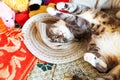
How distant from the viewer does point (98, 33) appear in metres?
1.35

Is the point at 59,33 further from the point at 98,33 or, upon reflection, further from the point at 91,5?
the point at 91,5

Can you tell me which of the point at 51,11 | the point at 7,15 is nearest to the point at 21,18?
the point at 7,15

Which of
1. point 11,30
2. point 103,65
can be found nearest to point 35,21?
point 11,30

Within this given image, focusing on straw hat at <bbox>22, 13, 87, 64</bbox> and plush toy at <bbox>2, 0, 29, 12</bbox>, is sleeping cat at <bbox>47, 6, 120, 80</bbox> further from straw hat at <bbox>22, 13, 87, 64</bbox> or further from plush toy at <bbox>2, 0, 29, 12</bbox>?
plush toy at <bbox>2, 0, 29, 12</bbox>

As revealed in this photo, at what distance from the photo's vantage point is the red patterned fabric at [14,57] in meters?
1.18

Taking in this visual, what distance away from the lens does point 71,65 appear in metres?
1.28

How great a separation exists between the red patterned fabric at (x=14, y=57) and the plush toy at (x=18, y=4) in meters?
0.17

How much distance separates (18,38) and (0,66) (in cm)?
22

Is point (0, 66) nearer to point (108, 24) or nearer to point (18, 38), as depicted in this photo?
point (18, 38)

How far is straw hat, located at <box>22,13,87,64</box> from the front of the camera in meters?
1.29

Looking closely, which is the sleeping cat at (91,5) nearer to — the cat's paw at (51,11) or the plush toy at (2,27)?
the cat's paw at (51,11)

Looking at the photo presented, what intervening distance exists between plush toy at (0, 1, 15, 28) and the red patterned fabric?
0.06 metres

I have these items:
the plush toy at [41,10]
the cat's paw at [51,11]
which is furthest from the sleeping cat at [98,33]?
the plush toy at [41,10]

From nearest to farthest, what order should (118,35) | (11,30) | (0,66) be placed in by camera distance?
(0,66), (118,35), (11,30)
